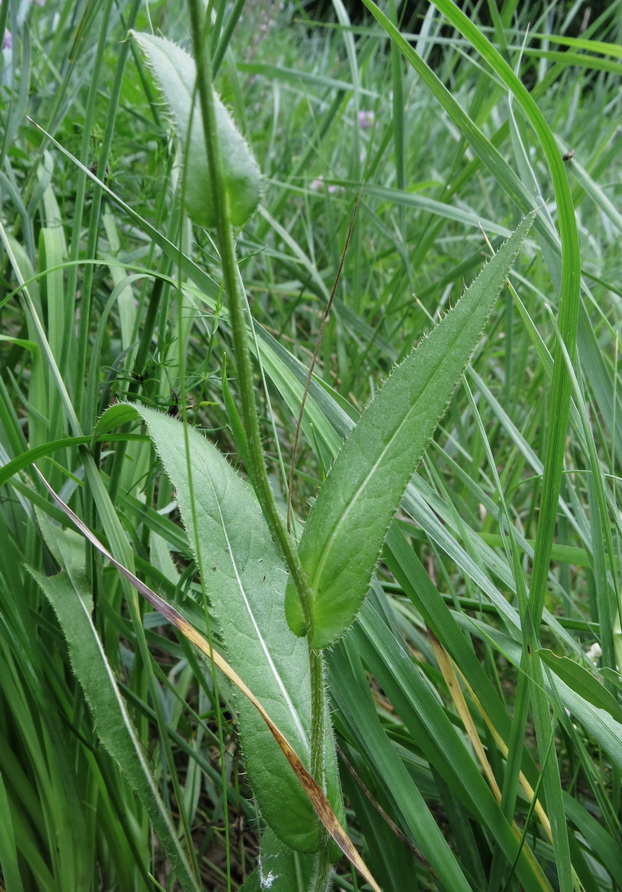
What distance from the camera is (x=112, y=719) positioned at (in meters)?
0.48

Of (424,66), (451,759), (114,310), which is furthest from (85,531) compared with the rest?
(114,310)

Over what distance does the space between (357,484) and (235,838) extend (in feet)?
1.47

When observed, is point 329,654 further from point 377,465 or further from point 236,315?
point 236,315

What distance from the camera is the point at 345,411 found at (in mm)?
607

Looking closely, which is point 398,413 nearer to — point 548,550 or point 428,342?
point 428,342

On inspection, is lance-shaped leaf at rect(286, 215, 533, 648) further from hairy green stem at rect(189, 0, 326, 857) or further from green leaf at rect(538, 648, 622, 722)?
green leaf at rect(538, 648, 622, 722)

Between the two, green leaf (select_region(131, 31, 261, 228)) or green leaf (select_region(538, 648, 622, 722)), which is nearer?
green leaf (select_region(131, 31, 261, 228))

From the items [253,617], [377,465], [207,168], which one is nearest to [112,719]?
[253,617]

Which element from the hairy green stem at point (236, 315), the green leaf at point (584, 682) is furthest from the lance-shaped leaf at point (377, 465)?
the green leaf at point (584, 682)

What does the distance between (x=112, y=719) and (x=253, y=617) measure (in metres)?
0.12

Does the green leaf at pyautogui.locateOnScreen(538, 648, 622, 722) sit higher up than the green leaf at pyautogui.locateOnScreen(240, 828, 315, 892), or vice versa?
the green leaf at pyautogui.locateOnScreen(538, 648, 622, 722)

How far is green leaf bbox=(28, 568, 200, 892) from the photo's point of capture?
18.5 inches

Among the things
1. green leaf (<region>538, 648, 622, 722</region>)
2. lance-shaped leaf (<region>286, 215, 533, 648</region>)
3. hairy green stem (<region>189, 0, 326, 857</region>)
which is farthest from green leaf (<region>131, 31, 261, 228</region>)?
green leaf (<region>538, 648, 622, 722</region>)

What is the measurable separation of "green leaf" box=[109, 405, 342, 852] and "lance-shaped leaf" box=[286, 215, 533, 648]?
0.25 ft
